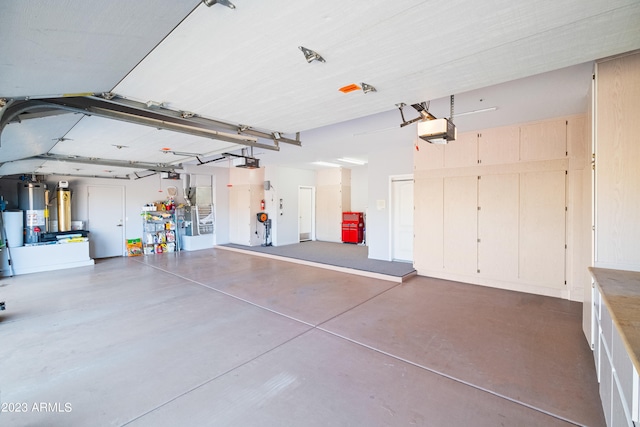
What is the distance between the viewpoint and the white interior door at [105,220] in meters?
8.21

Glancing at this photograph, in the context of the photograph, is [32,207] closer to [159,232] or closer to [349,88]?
[159,232]

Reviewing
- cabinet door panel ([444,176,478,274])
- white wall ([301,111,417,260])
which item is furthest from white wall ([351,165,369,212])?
cabinet door panel ([444,176,478,274])

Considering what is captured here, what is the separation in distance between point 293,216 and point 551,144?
7458mm

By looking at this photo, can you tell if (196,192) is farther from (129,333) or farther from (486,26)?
(486,26)

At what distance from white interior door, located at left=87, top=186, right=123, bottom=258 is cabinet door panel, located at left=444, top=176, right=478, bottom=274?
948cm

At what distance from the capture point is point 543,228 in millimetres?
4621

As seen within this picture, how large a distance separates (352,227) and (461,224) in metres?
5.06

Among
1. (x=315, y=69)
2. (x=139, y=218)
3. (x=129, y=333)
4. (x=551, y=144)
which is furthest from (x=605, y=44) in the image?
(x=139, y=218)

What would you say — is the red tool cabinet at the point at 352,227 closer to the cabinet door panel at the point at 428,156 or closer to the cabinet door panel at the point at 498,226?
the cabinet door panel at the point at 428,156

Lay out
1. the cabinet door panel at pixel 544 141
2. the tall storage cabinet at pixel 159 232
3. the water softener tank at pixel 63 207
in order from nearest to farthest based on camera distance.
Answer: the cabinet door panel at pixel 544 141
the water softener tank at pixel 63 207
the tall storage cabinet at pixel 159 232

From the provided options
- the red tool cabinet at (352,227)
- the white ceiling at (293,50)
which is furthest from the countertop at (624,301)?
the red tool cabinet at (352,227)

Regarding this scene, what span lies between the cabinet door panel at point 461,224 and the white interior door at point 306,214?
634cm

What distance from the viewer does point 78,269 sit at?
22.4 feet

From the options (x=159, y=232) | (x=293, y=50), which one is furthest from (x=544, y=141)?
(x=159, y=232)
